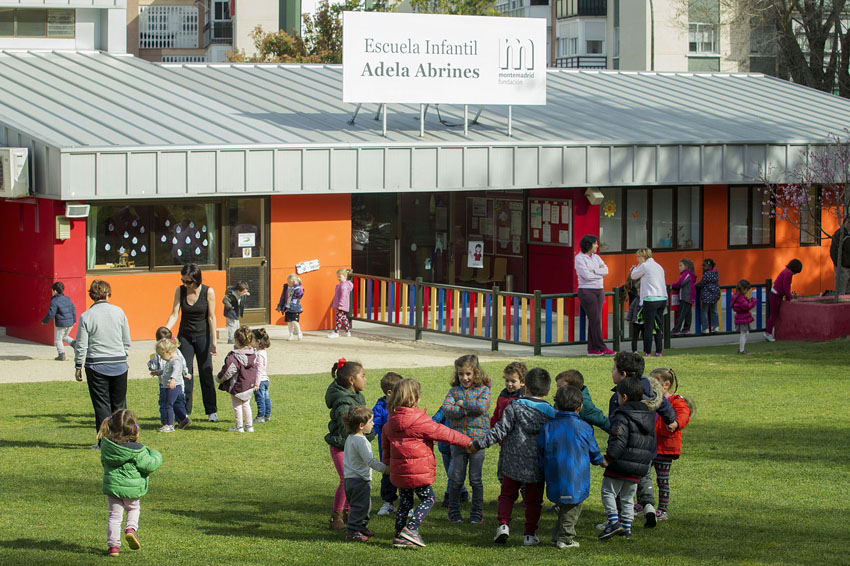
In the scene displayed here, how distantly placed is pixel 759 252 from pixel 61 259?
50.7 feet

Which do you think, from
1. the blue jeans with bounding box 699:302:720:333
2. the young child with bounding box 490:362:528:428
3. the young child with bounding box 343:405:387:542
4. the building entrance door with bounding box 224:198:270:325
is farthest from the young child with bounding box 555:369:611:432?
the building entrance door with bounding box 224:198:270:325

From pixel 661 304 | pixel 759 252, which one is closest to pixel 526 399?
pixel 661 304

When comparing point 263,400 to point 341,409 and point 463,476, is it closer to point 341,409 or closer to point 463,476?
point 341,409

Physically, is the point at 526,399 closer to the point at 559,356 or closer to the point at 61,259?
the point at 559,356

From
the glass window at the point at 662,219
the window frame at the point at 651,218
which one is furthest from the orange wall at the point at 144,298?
the glass window at the point at 662,219

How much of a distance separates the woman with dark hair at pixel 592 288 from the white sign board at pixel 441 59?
5526 millimetres

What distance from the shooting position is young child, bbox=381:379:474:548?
321 inches

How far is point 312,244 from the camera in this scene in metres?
22.4

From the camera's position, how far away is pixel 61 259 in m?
19.7

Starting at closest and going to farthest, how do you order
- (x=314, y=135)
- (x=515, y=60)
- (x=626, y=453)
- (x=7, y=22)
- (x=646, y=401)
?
(x=626, y=453) → (x=646, y=401) → (x=314, y=135) → (x=515, y=60) → (x=7, y=22)

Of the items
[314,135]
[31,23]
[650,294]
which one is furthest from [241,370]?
[31,23]

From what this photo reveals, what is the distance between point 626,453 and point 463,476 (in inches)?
52.9

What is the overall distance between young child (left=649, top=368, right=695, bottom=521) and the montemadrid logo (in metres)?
15.4

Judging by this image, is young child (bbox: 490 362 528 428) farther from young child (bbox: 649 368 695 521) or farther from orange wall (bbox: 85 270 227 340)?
orange wall (bbox: 85 270 227 340)
